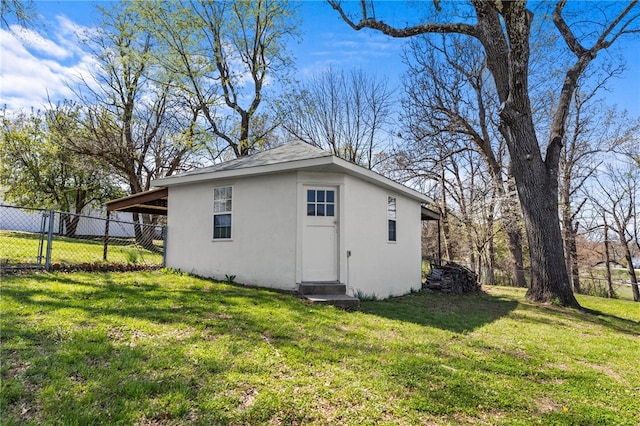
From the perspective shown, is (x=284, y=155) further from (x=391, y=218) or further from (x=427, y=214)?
(x=427, y=214)

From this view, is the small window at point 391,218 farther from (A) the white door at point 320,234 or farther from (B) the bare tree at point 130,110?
(B) the bare tree at point 130,110

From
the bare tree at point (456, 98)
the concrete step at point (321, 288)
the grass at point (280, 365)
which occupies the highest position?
the bare tree at point (456, 98)

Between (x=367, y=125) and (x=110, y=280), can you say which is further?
(x=367, y=125)

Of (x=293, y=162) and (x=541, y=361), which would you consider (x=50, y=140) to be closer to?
(x=293, y=162)

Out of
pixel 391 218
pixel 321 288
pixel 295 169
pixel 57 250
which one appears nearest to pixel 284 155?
pixel 295 169

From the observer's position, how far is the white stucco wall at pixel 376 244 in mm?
7355

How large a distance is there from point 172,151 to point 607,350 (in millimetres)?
18092

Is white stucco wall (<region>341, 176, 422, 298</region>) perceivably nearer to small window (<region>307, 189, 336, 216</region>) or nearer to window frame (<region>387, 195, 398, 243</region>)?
window frame (<region>387, 195, 398, 243</region>)

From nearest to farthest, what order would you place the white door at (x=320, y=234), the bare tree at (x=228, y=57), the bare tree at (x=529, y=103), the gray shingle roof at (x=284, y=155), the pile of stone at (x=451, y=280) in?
the white door at (x=320, y=234) < the gray shingle roof at (x=284, y=155) < the bare tree at (x=529, y=103) < the pile of stone at (x=451, y=280) < the bare tree at (x=228, y=57)

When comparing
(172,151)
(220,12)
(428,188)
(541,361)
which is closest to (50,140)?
(172,151)

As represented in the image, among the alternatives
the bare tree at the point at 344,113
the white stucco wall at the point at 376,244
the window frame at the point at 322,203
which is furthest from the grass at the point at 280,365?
the bare tree at the point at 344,113

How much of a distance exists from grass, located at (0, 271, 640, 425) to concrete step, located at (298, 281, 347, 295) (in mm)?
888

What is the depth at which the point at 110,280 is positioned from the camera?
6641 mm

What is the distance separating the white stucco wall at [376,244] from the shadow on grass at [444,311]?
0.65 m
